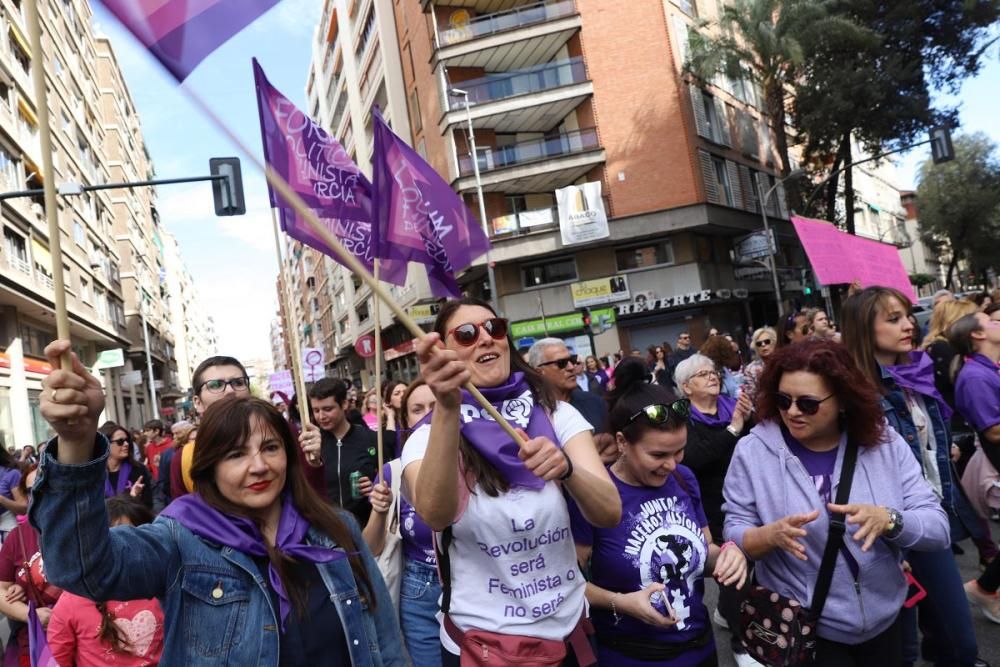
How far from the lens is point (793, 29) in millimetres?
24219

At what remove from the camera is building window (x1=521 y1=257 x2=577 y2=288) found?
87.6 feet

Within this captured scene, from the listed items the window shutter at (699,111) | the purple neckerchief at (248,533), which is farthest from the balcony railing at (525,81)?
the purple neckerchief at (248,533)

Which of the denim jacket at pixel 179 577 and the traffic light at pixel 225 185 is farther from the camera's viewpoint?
the traffic light at pixel 225 185

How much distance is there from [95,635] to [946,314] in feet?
18.4

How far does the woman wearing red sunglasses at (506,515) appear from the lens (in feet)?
6.86

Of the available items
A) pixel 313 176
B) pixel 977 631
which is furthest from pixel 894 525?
pixel 313 176

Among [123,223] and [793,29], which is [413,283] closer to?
[793,29]

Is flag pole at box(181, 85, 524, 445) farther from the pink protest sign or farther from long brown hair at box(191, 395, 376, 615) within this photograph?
the pink protest sign

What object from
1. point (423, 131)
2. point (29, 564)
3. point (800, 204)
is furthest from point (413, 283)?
point (29, 564)

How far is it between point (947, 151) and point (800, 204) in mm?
12069

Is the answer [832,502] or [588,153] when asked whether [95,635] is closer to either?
[832,502]

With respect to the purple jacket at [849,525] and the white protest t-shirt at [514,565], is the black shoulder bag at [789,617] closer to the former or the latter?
the purple jacket at [849,525]

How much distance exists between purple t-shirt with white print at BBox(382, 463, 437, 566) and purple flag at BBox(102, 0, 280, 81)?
6.73ft

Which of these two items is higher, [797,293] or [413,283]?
[413,283]
